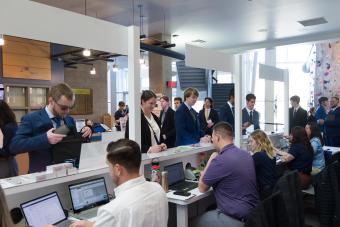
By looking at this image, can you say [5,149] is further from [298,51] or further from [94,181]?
[298,51]

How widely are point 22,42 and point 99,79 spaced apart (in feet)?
9.64

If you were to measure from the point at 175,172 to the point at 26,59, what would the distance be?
4623mm

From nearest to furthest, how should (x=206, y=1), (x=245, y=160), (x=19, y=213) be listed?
(x=19, y=213), (x=245, y=160), (x=206, y=1)

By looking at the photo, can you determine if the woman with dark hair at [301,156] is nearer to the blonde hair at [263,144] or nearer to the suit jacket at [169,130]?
the blonde hair at [263,144]

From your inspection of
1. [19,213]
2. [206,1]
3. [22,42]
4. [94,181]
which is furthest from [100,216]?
[22,42]

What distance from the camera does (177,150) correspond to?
3.05 meters

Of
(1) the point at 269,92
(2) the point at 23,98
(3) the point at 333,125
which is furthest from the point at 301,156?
(1) the point at 269,92

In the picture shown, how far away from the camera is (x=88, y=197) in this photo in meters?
2.14

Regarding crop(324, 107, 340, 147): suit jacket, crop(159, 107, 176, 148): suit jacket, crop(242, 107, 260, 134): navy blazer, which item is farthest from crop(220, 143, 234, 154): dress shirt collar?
crop(324, 107, 340, 147): suit jacket

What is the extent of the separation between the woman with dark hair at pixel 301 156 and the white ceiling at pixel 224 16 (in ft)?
8.84

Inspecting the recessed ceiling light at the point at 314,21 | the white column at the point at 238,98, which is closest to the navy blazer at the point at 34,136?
the white column at the point at 238,98

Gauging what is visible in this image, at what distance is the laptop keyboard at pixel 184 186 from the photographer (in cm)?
270

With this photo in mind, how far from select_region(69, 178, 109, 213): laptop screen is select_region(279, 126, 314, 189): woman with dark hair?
2300mm

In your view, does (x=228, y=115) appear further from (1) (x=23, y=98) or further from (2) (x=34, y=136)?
(1) (x=23, y=98)
